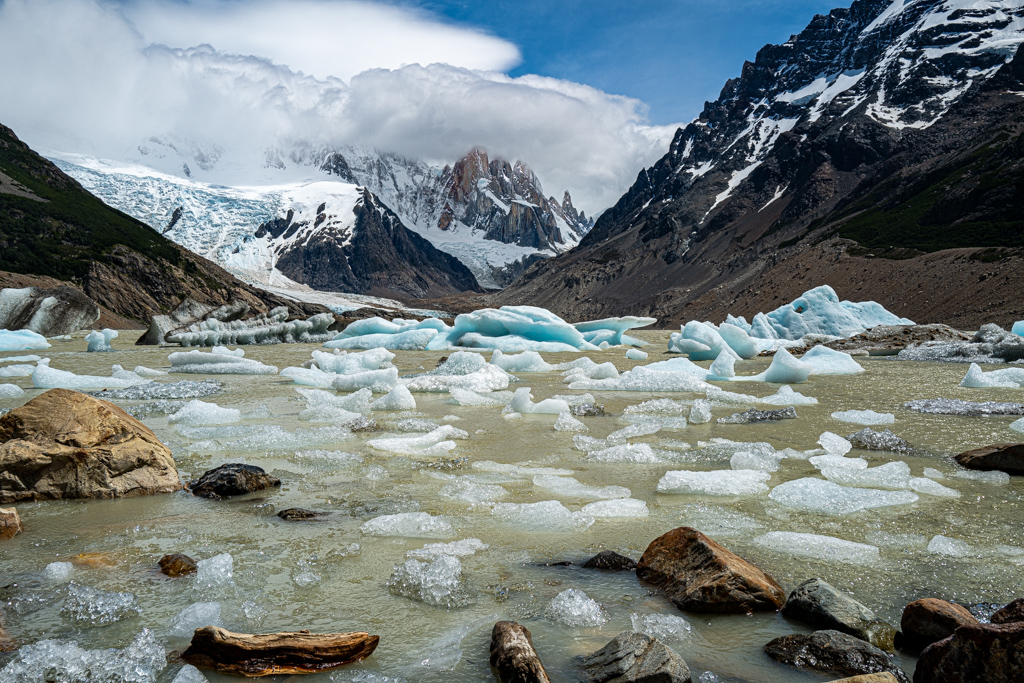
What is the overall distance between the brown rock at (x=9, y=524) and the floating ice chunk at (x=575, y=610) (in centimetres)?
256

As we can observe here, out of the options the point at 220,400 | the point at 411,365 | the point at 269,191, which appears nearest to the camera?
the point at 220,400

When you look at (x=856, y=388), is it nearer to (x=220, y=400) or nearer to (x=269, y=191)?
(x=220, y=400)

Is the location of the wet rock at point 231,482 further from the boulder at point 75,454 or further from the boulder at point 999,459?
the boulder at point 999,459

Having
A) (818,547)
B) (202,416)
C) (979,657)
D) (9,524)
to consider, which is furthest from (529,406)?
(979,657)

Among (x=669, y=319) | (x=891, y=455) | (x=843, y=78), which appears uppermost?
(x=843, y=78)

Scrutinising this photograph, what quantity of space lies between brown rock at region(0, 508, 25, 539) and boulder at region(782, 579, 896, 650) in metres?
3.39

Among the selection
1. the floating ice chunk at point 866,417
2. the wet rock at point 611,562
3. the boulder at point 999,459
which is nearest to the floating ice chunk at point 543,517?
Result: the wet rock at point 611,562

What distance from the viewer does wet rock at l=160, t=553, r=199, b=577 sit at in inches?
95.6

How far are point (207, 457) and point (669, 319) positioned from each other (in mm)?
48868

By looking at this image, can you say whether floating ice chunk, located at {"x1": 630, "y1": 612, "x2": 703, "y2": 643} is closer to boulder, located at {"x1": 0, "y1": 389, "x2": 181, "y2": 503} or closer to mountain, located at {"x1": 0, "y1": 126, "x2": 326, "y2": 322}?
boulder, located at {"x1": 0, "y1": 389, "x2": 181, "y2": 503}

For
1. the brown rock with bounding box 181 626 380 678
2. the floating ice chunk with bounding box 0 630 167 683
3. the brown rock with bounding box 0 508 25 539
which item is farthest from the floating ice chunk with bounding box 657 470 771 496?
the brown rock with bounding box 0 508 25 539

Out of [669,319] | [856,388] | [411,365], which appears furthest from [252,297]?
[856,388]

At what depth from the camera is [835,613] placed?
2.00 meters

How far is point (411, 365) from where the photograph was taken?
13828 millimetres
